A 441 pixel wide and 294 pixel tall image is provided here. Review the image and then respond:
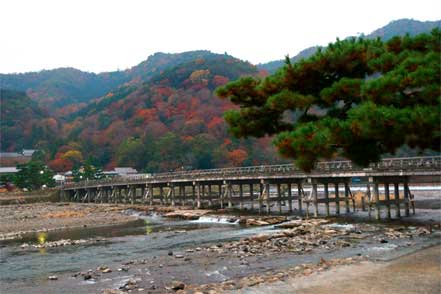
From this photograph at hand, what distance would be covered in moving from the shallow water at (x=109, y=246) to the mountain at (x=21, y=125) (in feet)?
278

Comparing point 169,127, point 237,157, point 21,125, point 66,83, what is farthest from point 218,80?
point 66,83

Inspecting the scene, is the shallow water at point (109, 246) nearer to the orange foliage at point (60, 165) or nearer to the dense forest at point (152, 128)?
the dense forest at point (152, 128)

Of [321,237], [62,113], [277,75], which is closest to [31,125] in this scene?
[62,113]

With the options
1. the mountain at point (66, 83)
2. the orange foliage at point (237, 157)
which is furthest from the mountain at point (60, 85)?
the orange foliage at point (237, 157)

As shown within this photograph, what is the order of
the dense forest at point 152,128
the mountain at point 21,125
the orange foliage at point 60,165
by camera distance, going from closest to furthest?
the dense forest at point 152,128, the orange foliage at point 60,165, the mountain at point 21,125

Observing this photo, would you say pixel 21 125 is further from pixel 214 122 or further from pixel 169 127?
pixel 214 122

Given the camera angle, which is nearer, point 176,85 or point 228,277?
point 228,277

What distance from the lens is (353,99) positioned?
905 centimetres

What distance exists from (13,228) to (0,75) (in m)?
176

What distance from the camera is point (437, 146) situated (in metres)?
8.00

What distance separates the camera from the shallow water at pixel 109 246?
17.7 metres

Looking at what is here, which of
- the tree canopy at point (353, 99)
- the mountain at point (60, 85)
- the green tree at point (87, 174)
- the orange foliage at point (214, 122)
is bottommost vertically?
the green tree at point (87, 174)

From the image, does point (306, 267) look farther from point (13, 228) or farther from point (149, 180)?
point (149, 180)

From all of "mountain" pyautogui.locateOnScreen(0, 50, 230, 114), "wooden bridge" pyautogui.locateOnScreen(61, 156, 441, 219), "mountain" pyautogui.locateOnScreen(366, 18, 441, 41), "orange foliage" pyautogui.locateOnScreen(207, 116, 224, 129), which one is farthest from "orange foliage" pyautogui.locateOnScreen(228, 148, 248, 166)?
"mountain" pyautogui.locateOnScreen(366, 18, 441, 41)
